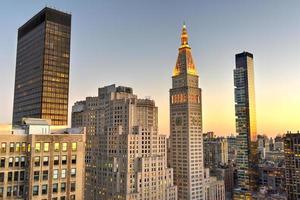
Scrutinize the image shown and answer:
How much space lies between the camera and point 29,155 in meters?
74.4

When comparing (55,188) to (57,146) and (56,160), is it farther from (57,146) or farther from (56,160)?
(57,146)

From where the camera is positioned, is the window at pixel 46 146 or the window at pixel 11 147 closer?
the window at pixel 11 147

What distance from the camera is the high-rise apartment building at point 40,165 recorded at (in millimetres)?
73125

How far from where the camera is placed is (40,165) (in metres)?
75.2

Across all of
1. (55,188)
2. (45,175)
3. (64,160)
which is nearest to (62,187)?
(55,188)

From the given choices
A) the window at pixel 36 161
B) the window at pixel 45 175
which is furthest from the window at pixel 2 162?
the window at pixel 45 175

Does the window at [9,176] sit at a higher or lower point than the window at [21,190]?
Answer: higher

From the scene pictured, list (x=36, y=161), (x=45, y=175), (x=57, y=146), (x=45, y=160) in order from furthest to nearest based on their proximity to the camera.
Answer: (x=57, y=146) < (x=45, y=160) < (x=45, y=175) < (x=36, y=161)

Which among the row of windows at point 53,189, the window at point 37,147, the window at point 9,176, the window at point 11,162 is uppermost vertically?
the window at point 37,147

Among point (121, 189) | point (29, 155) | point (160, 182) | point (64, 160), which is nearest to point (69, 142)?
point (64, 160)

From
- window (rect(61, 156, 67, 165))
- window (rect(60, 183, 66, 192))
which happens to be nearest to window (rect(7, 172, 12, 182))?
window (rect(60, 183, 66, 192))

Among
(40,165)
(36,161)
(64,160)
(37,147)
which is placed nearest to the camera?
(36,161)

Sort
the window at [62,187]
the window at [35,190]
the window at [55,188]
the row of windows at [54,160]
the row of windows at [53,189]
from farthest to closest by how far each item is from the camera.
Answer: the window at [62,187] → the window at [55,188] → the row of windows at [54,160] → the row of windows at [53,189] → the window at [35,190]

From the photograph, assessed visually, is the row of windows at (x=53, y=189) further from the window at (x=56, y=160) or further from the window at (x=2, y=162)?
the window at (x=2, y=162)
